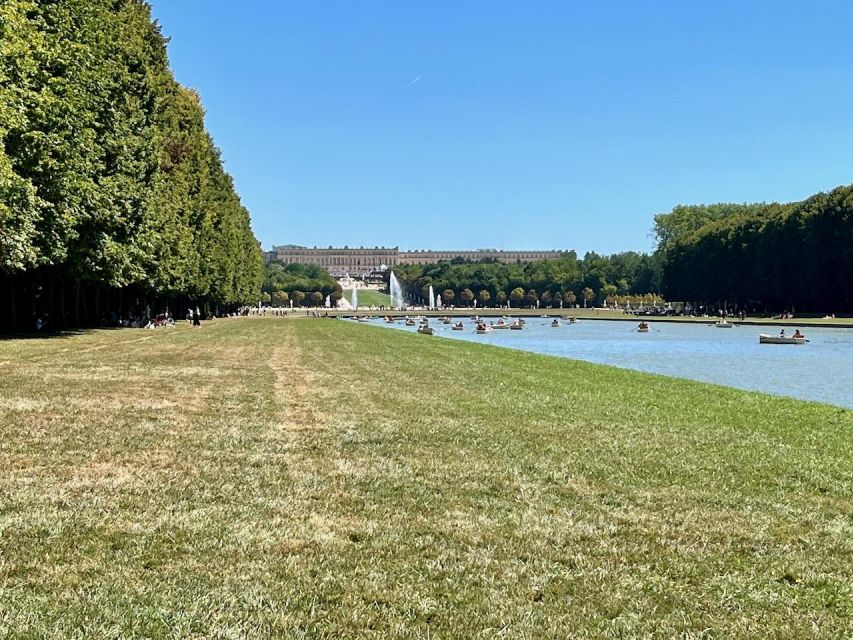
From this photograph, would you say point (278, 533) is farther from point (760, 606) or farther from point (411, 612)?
point (760, 606)

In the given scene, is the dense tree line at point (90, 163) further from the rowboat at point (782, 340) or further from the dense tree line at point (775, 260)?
the dense tree line at point (775, 260)

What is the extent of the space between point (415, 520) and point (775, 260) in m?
109

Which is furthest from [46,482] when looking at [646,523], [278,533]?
[646,523]

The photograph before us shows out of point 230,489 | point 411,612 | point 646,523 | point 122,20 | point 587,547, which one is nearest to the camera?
point 411,612

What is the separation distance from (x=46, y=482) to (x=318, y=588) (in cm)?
411

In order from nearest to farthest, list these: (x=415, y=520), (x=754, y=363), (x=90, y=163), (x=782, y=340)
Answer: (x=415, y=520)
(x=90, y=163)
(x=754, y=363)
(x=782, y=340)

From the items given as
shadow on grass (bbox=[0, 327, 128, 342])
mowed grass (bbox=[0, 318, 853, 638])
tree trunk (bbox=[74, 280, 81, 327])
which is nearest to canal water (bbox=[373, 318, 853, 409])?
mowed grass (bbox=[0, 318, 853, 638])

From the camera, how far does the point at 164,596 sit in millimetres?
5574

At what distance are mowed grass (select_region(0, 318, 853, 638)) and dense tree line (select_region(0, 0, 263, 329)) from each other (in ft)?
51.9

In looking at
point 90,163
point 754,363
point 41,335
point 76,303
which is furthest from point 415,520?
point 76,303

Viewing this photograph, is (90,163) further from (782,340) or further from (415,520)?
(782,340)

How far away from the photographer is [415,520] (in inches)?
296

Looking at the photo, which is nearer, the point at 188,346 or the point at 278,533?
the point at 278,533

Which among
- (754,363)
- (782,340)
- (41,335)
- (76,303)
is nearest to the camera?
(41,335)
